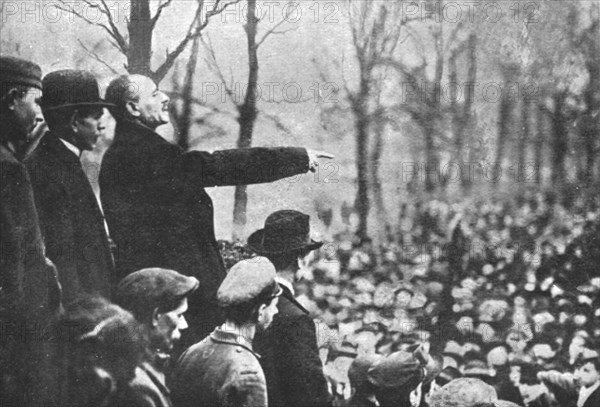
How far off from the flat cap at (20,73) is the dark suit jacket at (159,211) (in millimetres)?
535

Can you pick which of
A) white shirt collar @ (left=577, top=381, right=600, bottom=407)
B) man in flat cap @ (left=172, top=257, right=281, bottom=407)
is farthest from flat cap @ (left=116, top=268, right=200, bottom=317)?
white shirt collar @ (left=577, top=381, right=600, bottom=407)

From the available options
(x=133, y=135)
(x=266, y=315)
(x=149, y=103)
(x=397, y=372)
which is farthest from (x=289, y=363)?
(x=149, y=103)

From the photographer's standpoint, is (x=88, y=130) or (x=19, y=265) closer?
(x=19, y=265)

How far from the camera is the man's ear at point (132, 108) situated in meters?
4.80

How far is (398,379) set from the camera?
4.76m

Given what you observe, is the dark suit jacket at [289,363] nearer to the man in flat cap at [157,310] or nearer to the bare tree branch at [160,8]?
the man in flat cap at [157,310]

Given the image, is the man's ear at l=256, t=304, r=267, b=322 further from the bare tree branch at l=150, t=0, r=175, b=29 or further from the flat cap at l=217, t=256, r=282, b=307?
the bare tree branch at l=150, t=0, r=175, b=29

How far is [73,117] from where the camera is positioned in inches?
188

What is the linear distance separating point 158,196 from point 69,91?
2.53ft

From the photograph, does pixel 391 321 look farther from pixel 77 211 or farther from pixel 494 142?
pixel 77 211

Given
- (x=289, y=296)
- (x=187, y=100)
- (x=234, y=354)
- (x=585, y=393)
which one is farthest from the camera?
(x=585, y=393)

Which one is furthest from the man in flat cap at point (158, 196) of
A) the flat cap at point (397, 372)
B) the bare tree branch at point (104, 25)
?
the flat cap at point (397, 372)

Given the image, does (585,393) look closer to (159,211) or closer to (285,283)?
(285,283)

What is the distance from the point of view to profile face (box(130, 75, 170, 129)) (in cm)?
481
